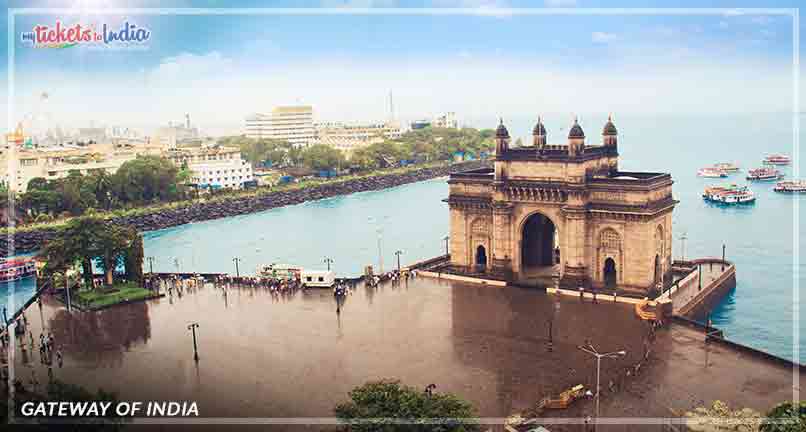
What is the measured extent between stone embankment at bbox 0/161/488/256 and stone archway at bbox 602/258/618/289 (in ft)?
164

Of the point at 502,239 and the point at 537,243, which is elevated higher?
the point at 502,239

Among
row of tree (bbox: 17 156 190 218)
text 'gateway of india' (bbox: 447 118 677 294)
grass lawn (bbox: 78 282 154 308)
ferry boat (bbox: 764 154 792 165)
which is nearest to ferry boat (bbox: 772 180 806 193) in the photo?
ferry boat (bbox: 764 154 792 165)

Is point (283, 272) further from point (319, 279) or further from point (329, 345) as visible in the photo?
point (329, 345)

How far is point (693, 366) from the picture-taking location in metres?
31.5

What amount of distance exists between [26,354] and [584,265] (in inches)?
1239

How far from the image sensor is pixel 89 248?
1818 inches

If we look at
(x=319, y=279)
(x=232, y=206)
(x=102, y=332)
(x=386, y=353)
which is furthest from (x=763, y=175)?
(x=102, y=332)

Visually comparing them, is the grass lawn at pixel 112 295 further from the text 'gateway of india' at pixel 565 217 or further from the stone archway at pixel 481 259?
the stone archway at pixel 481 259

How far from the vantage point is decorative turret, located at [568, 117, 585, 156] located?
144 ft

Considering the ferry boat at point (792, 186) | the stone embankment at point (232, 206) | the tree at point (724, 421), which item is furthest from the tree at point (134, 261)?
the ferry boat at point (792, 186)

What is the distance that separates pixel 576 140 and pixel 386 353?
1883cm

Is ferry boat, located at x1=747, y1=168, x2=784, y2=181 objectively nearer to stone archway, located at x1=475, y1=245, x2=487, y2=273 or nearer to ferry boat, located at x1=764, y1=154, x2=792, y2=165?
ferry boat, located at x1=764, y1=154, x2=792, y2=165

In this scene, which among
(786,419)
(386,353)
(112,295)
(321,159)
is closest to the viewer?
(786,419)

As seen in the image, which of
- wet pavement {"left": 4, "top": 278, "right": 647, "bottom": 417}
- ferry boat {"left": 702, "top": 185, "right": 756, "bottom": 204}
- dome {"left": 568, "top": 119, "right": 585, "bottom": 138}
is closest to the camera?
wet pavement {"left": 4, "top": 278, "right": 647, "bottom": 417}
